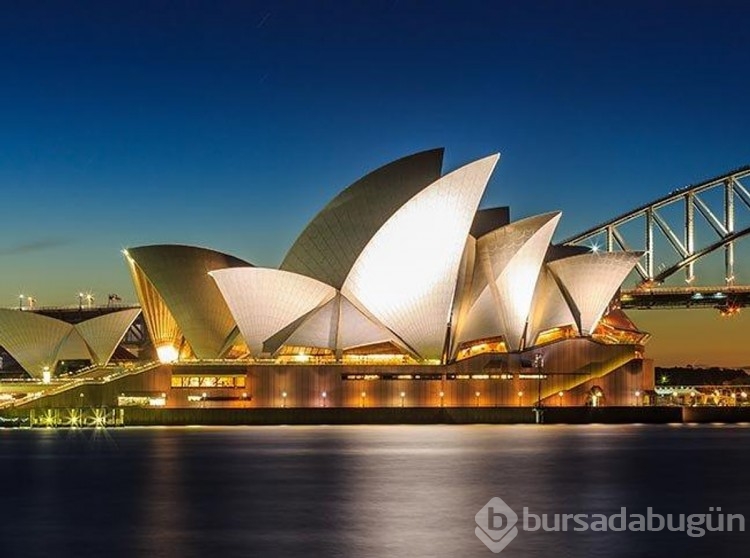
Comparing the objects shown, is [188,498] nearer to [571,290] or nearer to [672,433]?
[672,433]

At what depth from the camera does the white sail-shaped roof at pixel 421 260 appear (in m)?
80.7

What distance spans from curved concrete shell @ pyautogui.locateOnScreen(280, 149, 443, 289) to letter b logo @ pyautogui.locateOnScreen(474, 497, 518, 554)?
49.6m

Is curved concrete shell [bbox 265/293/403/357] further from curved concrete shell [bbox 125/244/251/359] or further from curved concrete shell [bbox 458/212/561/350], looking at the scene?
curved concrete shell [bbox 458/212/561/350]

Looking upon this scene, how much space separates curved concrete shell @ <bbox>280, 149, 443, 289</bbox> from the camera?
82938 mm

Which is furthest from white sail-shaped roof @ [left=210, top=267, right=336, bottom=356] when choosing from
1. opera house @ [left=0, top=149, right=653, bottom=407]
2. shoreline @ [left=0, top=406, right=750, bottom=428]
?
shoreline @ [left=0, top=406, right=750, bottom=428]

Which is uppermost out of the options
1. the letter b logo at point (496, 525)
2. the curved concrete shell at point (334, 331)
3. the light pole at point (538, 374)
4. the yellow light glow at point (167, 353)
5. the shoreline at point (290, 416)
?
the curved concrete shell at point (334, 331)

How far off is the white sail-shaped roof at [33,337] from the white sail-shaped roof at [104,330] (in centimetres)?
150

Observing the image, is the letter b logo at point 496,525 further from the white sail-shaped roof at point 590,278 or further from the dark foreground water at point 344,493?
the white sail-shaped roof at point 590,278

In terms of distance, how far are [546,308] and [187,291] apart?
1040 inches

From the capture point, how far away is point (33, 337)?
114375mm

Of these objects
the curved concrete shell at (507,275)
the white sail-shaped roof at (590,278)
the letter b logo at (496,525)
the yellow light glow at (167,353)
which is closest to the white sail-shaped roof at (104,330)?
the yellow light glow at (167,353)

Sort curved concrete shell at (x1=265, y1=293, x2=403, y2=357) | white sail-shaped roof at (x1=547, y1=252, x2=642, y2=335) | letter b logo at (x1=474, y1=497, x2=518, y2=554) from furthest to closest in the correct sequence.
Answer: white sail-shaped roof at (x1=547, y1=252, x2=642, y2=335) → curved concrete shell at (x1=265, y1=293, x2=403, y2=357) → letter b logo at (x1=474, y1=497, x2=518, y2=554)

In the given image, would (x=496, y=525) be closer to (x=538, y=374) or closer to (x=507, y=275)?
(x=507, y=275)

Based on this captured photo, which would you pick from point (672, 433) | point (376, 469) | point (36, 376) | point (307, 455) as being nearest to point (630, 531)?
point (376, 469)
